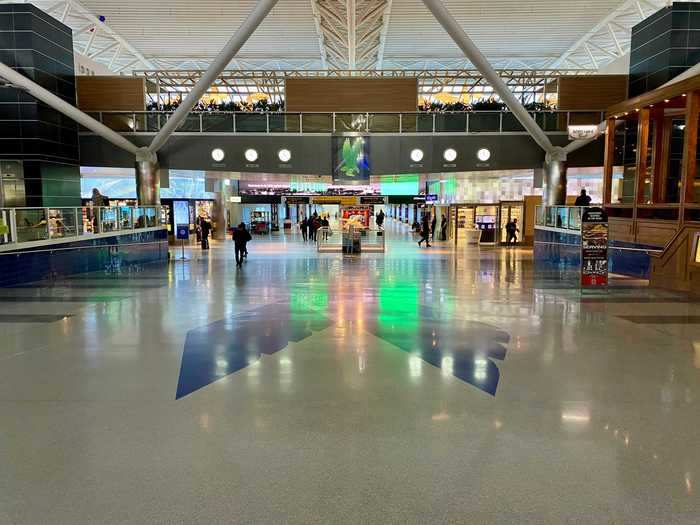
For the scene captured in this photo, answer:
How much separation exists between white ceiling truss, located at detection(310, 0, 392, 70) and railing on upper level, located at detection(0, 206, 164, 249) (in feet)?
55.8

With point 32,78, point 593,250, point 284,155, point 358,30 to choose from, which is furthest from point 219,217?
point 593,250

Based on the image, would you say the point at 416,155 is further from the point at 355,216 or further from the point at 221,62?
the point at 221,62

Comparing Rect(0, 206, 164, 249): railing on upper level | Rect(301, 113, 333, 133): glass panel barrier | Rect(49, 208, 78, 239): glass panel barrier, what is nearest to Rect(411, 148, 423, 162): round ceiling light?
Rect(301, 113, 333, 133): glass panel barrier

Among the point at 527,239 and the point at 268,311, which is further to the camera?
the point at 527,239

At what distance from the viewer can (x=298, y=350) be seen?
7566mm

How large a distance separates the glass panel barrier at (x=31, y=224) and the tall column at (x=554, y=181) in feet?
60.0

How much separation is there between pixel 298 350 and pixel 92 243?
40.0 ft

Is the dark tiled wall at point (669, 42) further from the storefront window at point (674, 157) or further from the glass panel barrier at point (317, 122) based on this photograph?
the glass panel barrier at point (317, 122)

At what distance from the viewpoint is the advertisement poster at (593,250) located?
42.2 ft

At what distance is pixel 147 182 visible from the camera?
76.8 feet

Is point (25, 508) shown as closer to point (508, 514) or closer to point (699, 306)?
point (508, 514)

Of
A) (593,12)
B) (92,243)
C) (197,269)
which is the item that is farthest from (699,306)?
(593,12)

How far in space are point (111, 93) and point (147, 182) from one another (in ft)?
14.1

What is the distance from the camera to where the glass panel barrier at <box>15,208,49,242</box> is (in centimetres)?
1382
